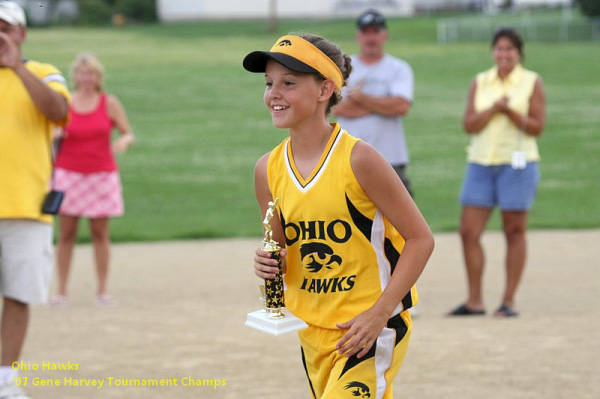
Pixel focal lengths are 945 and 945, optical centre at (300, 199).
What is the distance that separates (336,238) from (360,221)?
114 millimetres

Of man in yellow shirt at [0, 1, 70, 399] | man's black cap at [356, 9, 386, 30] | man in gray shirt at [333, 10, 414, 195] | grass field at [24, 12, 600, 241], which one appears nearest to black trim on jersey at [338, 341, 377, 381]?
man in yellow shirt at [0, 1, 70, 399]

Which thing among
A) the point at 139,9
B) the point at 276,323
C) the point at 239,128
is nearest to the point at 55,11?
the point at 139,9

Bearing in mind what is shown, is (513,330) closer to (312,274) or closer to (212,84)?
(312,274)

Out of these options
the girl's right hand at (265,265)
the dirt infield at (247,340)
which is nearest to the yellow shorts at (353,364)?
the girl's right hand at (265,265)

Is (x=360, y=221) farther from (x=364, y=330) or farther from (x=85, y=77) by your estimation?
(x=85, y=77)

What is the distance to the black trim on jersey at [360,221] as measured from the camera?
362 centimetres

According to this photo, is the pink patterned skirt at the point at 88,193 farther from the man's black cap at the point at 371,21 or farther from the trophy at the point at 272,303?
the trophy at the point at 272,303

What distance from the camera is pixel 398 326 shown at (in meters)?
3.78

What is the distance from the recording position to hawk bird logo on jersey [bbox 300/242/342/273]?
12.1 ft

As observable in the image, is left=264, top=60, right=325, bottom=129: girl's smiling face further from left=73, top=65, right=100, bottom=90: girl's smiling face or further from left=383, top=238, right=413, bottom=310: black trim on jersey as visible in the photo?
left=73, top=65, right=100, bottom=90: girl's smiling face

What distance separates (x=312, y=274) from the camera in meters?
3.75

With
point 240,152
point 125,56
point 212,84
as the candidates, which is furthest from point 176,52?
point 240,152

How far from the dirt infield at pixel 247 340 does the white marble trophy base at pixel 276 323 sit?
1957 mm

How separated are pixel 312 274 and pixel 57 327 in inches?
160
